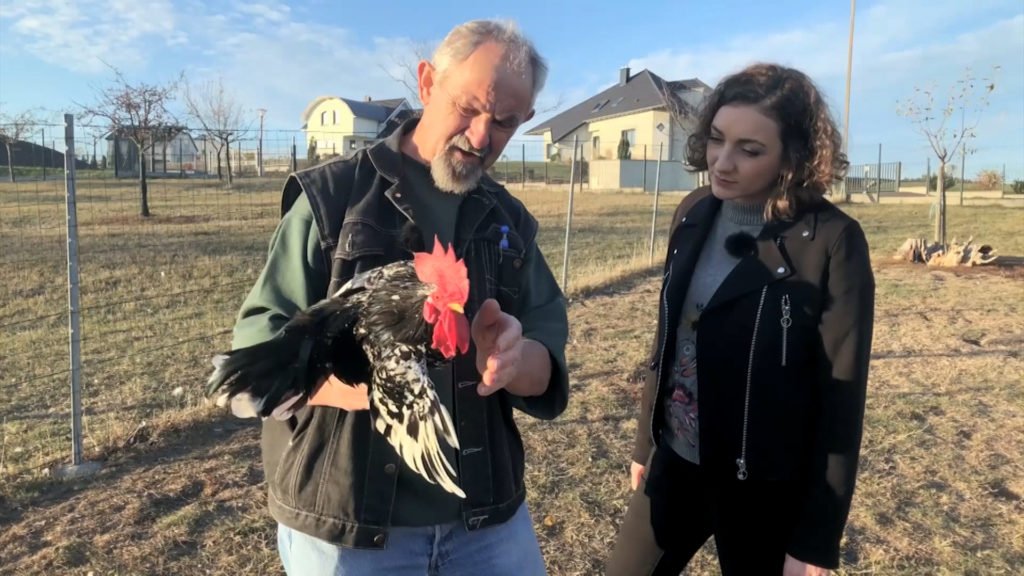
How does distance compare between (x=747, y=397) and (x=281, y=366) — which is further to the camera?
(x=747, y=397)

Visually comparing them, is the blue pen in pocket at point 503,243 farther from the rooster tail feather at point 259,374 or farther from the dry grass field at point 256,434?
the dry grass field at point 256,434

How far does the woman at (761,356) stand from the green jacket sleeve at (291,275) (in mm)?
1300

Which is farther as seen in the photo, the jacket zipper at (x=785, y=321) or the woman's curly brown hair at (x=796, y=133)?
the woman's curly brown hair at (x=796, y=133)

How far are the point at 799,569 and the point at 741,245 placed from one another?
1.04 m

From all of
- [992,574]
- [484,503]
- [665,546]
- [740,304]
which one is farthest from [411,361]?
[992,574]

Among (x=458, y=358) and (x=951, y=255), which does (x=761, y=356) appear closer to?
(x=458, y=358)

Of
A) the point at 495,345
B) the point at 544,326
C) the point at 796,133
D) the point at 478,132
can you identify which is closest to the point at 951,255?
the point at 796,133

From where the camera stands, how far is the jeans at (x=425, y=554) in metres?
Answer: 1.62

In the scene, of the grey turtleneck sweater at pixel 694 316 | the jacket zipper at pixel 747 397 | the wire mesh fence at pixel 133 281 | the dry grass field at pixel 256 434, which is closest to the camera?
the jacket zipper at pixel 747 397

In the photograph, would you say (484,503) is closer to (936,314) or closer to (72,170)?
(72,170)

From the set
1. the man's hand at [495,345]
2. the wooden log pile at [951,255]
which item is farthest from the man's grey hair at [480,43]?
the wooden log pile at [951,255]

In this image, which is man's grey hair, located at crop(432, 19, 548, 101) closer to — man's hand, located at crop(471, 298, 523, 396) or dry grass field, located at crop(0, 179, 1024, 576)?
man's hand, located at crop(471, 298, 523, 396)

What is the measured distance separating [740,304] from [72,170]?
391 cm

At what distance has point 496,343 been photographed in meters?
1.52
